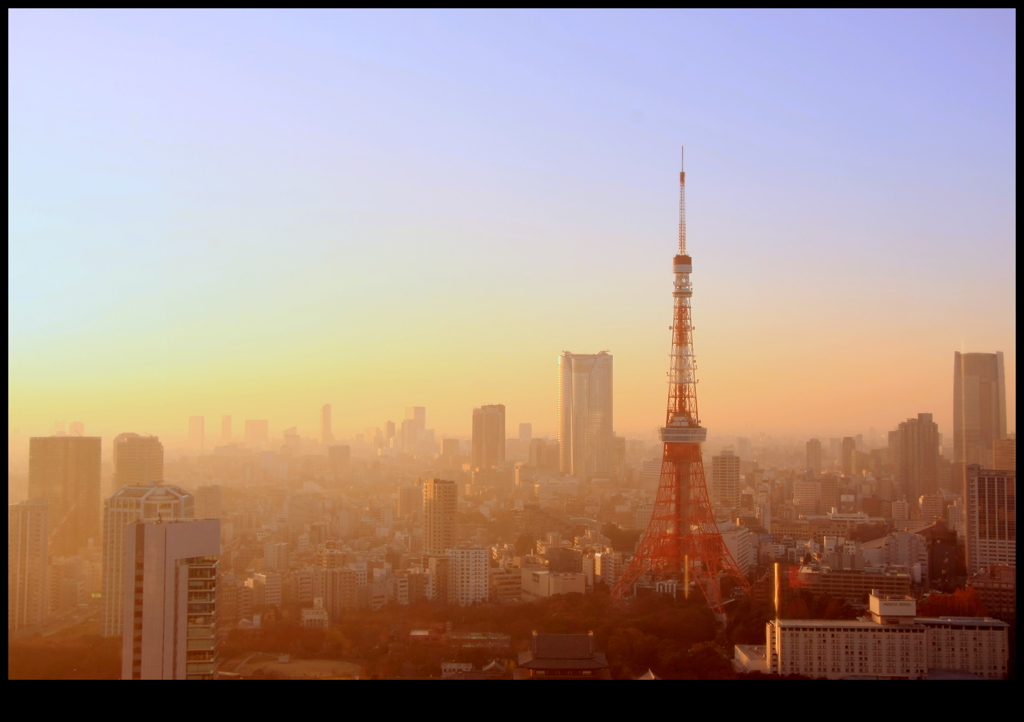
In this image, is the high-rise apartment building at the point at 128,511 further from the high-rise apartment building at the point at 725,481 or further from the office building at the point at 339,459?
the high-rise apartment building at the point at 725,481

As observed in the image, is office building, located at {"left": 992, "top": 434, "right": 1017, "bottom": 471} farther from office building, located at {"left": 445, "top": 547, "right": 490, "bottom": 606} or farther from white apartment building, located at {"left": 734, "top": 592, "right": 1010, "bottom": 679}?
office building, located at {"left": 445, "top": 547, "right": 490, "bottom": 606}

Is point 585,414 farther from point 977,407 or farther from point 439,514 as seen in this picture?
point 977,407

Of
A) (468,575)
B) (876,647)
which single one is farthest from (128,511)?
(876,647)

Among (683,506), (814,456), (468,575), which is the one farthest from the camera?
(683,506)
